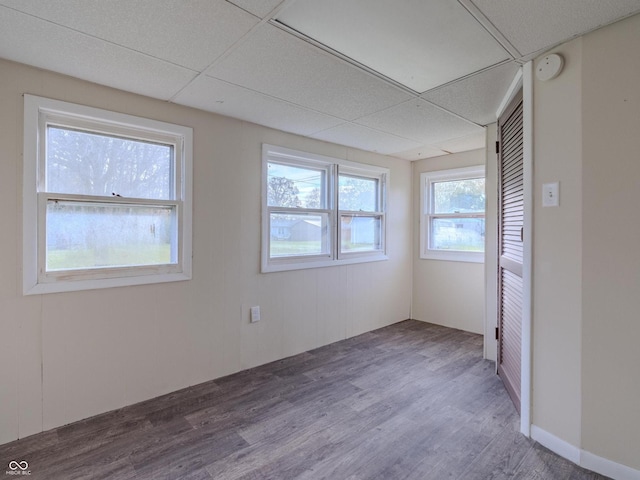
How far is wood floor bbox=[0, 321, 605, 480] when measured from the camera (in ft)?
5.83

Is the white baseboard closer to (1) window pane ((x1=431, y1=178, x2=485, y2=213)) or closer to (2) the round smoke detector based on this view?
(2) the round smoke detector

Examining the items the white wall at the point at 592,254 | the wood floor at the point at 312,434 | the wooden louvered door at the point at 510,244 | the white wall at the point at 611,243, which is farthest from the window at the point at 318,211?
the white wall at the point at 611,243

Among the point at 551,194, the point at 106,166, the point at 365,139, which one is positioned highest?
the point at 365,139

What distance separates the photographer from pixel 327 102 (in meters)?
2.56

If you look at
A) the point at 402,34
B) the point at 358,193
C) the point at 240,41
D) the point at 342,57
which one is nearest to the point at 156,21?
the point at 240,41

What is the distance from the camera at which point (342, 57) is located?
1929 millimetres

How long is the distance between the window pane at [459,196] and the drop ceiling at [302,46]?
1.56 meters

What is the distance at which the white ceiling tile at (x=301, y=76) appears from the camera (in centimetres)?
181

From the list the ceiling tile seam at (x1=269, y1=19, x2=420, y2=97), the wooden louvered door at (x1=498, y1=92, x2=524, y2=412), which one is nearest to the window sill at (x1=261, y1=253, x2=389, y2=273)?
the wooden louvered door at (x1=498, y1=92, x2=524, y2=412)

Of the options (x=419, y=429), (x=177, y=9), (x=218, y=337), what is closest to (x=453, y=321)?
(x=419, y=429)

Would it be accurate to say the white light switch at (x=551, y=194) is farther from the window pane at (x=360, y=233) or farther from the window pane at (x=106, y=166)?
the window pane at (x=106, y=166)

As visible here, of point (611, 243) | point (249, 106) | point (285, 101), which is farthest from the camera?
point (249, 106)

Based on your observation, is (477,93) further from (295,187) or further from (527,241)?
(295,187)

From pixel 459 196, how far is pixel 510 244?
1.80 metres
